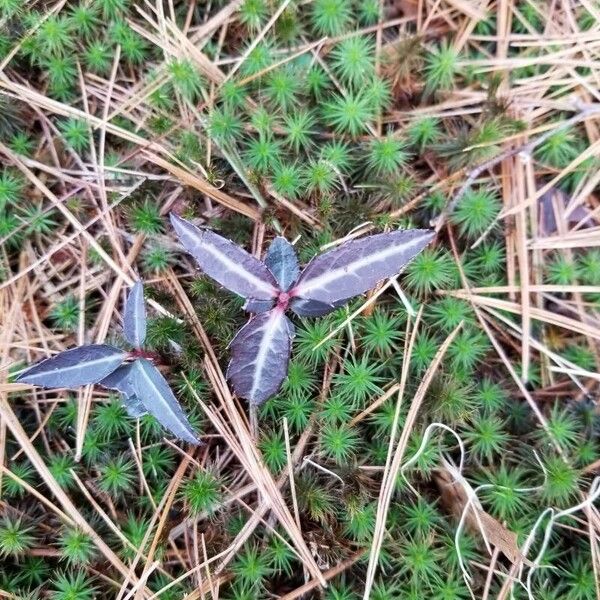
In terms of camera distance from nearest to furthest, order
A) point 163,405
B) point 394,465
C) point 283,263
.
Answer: point 163,405
point 283,263
point 394,465

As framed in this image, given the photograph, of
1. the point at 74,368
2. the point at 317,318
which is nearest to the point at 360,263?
the point at 317,318

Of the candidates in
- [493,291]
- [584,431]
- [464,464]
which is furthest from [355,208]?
[584,431]

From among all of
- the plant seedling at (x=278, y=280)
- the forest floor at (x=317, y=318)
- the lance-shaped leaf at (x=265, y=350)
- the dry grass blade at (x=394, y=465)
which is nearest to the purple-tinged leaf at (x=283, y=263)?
the plant seedling at (x=278, y=280)

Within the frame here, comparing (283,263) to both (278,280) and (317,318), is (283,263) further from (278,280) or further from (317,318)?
(317,318)

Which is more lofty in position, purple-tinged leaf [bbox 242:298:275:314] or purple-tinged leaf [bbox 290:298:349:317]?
purple-tinged leaf [bbox 242:298:275:314]

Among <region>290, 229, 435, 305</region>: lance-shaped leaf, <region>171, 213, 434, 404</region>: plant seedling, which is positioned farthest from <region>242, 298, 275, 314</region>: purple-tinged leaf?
<region>290, 229, 435, 305</region>: lance-shaped leaf

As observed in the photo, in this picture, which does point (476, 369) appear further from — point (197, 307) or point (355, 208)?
point (197, 307)

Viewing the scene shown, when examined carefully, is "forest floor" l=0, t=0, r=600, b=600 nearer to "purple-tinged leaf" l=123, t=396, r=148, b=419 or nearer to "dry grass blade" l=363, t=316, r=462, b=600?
"dry grass blade" l=363, t=316, r=462, b=600
